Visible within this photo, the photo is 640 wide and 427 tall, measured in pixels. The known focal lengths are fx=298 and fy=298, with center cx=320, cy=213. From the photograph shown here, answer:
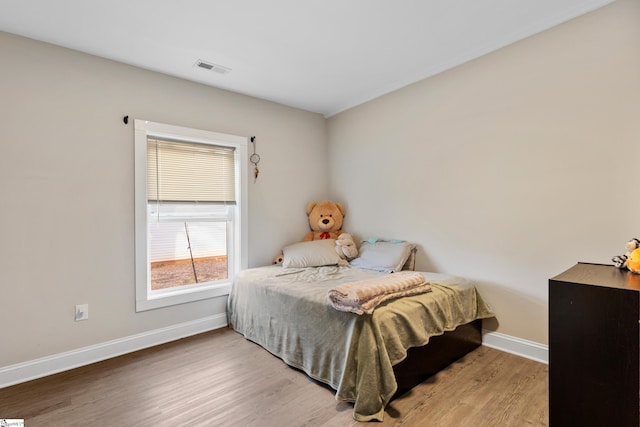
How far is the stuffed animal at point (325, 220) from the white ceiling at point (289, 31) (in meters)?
1.48

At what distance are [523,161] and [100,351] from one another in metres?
3.64

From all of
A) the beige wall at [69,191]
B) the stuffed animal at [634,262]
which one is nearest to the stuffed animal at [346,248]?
the beige wall at [69,191]

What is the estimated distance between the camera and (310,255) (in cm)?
319

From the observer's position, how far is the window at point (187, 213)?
2.63m

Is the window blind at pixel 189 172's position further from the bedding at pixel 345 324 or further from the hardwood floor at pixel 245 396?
the hardwood floor at pixel 245 396

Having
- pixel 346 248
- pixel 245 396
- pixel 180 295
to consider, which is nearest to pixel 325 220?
pixel 346 248

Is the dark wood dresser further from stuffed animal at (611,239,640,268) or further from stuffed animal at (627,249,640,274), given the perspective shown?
stuffed animal at (611,239,640,268)

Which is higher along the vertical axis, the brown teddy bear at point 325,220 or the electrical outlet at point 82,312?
the brown teddy bear at point 325,220

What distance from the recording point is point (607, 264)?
191cm

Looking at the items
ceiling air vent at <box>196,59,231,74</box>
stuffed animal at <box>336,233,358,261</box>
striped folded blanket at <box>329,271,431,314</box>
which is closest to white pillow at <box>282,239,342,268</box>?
stuffed animal at <box>336,233,358,261</box>

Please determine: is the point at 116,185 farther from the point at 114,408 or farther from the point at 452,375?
the point at 452,375

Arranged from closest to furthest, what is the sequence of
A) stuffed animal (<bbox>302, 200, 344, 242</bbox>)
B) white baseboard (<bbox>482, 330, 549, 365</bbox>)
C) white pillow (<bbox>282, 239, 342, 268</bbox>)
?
white baseboard (<bbox>482, 330, 549, 365</bbox>) < white pillow (<bbox>282, 239, 342, 268</bbox>) < stuffed animal (<bbox>302, 200, 344, 242</bbox>)

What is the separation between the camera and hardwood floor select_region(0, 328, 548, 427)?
1.65 m

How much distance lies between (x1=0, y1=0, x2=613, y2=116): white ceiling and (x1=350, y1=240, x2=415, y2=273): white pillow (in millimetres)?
1657
